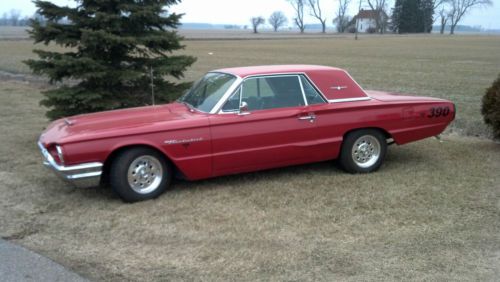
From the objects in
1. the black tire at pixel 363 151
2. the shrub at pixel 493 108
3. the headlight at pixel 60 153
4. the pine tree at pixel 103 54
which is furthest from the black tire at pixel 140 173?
the shrub at pixel 493 108

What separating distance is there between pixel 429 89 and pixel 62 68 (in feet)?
35.2

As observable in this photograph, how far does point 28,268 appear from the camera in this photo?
160 inches

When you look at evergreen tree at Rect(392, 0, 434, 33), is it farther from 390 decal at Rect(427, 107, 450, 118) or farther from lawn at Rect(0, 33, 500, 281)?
lawn at Rect(0, 33, 500, 281)

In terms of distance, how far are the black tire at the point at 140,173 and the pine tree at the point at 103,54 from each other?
10.4ft

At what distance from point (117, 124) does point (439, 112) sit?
4293 mm

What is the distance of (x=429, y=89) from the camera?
14953 millimetres

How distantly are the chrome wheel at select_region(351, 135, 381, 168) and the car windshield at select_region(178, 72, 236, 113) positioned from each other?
6.11ft

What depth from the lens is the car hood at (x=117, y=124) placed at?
17.7ft

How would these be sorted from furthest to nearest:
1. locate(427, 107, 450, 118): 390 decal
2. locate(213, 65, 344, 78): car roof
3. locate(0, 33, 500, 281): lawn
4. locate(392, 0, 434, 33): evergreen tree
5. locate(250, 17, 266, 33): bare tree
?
locate(250, 17, 266, 33): bare tree → locate(392, 0, 434, 33): evergreen tree → locate(427, 107, 450, 118): 390 decal → locate(213, 65, 344, 78): car roof → locate(0, 33, 500, 281): lawn

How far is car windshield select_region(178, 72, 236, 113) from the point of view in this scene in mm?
6102

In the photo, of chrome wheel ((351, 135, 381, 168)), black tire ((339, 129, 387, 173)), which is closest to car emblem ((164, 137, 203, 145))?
black tire ((339, 129, 387, 173))

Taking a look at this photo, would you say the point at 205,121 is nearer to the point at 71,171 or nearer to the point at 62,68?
the point at 71,171

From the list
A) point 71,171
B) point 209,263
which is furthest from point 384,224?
point 71,171

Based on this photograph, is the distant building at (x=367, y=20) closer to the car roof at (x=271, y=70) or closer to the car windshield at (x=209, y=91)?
the car roof at (x=271, y=70)
